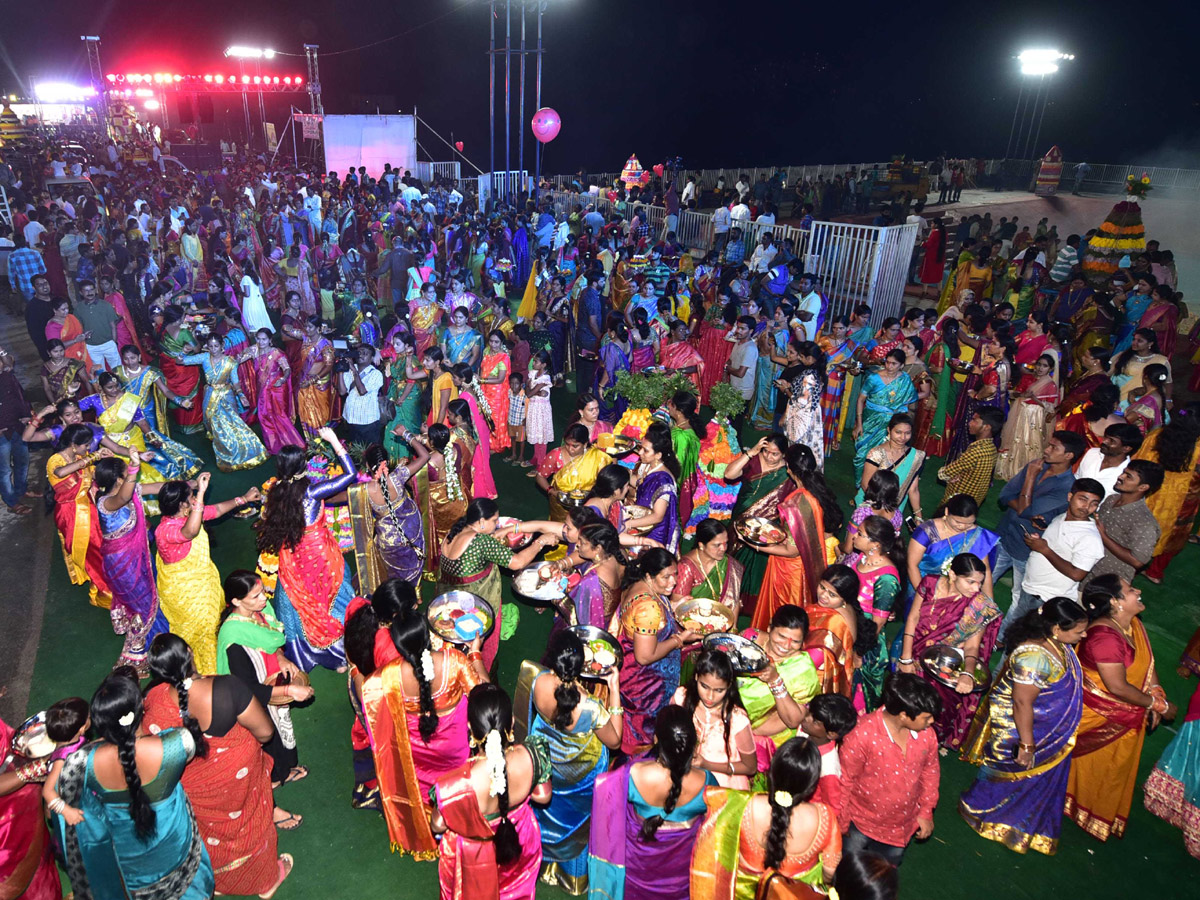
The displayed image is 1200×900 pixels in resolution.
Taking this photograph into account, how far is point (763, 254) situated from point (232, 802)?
10.5 metres

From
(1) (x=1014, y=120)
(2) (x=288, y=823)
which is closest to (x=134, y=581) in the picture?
(2) (x=288, y=823)

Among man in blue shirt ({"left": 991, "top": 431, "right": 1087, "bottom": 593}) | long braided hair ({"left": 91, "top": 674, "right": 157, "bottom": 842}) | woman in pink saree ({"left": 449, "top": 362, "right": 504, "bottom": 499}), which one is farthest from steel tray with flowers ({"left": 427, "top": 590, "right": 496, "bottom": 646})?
man in blue shirt ({"left": 991, "top": 431, "right": 1087, "bottom": 593})

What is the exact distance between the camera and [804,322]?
8430 millimetres

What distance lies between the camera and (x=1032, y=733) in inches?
128

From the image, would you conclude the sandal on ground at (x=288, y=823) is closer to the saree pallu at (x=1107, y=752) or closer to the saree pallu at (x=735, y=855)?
the saree pallu at (x=735, y=855)

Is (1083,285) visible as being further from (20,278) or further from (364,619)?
(20,278)

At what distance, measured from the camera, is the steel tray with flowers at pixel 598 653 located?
2.88 m

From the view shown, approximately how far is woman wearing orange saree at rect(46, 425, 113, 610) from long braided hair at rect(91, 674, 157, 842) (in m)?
2.60

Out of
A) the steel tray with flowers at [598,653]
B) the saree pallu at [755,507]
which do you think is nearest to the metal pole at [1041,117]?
the saree pallu at [755,507]

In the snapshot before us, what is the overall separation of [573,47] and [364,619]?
93.5 ft

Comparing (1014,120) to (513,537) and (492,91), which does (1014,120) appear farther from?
(513,537)

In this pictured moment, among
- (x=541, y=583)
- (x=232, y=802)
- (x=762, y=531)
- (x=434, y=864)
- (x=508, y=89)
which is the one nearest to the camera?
(x=232, y=802)

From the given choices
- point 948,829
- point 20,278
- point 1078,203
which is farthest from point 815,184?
point 948,829

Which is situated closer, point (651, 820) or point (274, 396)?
point (651, 820)
